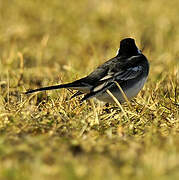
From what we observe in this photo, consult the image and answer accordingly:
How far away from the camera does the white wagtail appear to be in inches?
171

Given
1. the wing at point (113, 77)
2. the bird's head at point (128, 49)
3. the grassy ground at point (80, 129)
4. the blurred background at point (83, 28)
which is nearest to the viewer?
the grassy ground at point (80, 129)

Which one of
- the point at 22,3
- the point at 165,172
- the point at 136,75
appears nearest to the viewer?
the point at 165,172

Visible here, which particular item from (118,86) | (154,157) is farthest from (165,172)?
(118,86)

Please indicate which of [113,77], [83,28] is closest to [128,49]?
[113,77]

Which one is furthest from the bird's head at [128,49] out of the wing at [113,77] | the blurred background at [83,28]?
the blurred background at [83,28]

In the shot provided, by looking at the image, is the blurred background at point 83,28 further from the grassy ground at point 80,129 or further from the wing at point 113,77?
the wing at point 113,77

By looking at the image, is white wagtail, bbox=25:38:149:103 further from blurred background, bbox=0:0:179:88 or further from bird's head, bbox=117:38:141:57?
blurred background, bbox=0:0:179:88

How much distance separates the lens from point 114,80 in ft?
14.8

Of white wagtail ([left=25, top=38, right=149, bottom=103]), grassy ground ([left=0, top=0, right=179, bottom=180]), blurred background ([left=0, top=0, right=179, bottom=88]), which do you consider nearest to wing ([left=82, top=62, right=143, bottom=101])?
white wagtail ([left=25, top=38, right=149, bottom=103])

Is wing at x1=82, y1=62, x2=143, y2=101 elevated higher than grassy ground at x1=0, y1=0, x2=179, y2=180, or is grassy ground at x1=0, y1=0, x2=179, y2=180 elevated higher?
wing at x1=82, y1=62, x2=143, y2=101

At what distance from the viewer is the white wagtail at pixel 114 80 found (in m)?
4.36

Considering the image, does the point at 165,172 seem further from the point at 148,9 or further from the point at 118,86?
the point at 148,9

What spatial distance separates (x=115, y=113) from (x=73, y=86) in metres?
0.48

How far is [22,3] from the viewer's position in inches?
407
